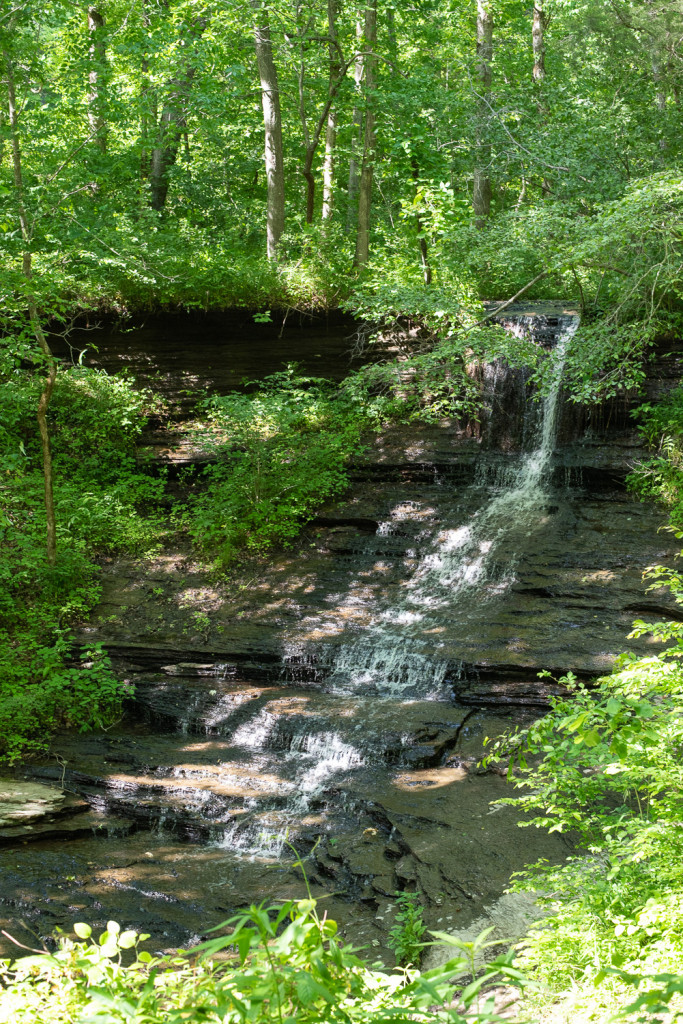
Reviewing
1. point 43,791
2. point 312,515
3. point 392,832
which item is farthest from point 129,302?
point 392,832

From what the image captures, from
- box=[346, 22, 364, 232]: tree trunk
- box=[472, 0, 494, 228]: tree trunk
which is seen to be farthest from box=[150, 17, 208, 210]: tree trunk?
box=[472, 0, 494, 228]: tree trunk

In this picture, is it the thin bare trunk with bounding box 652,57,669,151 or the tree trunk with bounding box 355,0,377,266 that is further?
the tree trunk with bounding box 355,0,377,266

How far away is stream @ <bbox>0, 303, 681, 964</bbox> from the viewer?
6.19 m

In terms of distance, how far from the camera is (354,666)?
8930 millimetres

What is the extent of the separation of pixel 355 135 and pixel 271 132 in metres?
4.05

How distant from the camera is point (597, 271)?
10.9 m

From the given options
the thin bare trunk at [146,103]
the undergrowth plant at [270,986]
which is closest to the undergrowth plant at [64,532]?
the thin bare trunk at [146,103]

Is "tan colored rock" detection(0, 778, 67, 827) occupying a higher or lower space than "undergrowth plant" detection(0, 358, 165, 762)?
lower

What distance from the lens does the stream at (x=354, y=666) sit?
6188mm

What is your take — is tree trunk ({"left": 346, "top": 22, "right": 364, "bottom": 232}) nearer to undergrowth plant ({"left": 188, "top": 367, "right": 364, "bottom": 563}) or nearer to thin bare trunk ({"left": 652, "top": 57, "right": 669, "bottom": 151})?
thin bare trunk ({"left": 652, "top": 57, "right": 669, "bottom": 151})

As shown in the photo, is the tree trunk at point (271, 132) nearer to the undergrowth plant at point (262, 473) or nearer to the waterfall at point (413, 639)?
the undergrowth plant at point (262, 473)

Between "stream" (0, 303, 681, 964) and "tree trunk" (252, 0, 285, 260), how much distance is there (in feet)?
7.14

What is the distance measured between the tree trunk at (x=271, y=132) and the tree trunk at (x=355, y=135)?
5.00 ft

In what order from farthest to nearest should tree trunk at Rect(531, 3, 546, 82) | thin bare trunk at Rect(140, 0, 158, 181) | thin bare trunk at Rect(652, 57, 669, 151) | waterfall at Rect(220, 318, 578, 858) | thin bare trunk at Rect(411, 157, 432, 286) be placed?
tree trunk at Rect(531, 3, 546, 82) → thin bare trunk at Rect(411, 157, 432, 286) → thin bare trunk at Rect(140, 0, 158, 181) → thin bare trunk at Rect(652, 57, 669, 151) → waterfall at Rect(220, 318, 578, 858)
